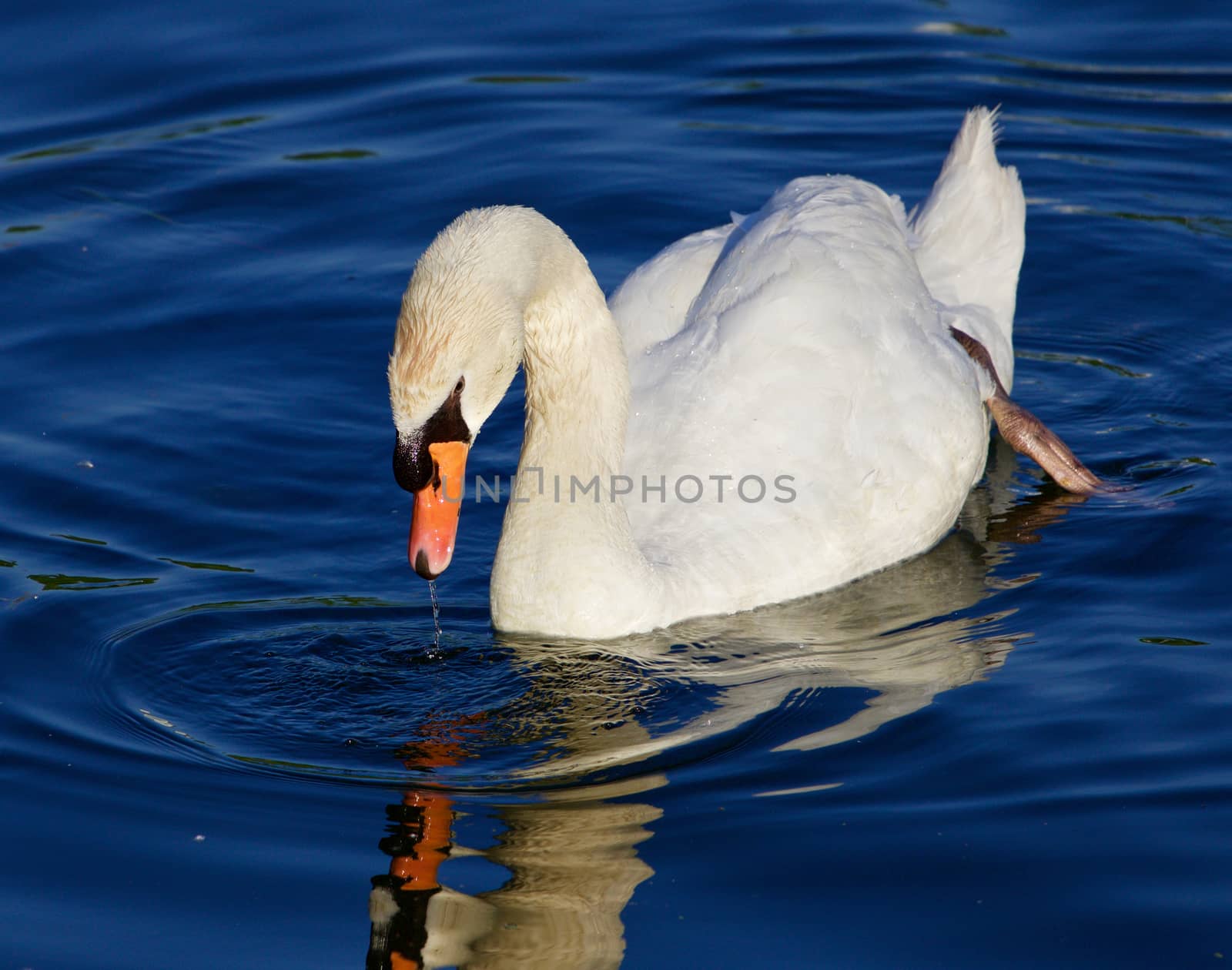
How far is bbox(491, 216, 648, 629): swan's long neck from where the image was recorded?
7.31 m

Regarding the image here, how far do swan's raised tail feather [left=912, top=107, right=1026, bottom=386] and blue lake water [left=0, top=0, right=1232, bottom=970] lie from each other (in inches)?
31.7

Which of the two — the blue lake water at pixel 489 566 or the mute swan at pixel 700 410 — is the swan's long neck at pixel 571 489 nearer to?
the mute swan at pixel 700 410

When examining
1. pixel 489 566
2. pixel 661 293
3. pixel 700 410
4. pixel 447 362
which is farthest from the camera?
pixel 661 293

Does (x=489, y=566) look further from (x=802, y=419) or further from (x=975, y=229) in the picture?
(x=975, y=229)

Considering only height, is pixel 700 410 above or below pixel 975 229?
below

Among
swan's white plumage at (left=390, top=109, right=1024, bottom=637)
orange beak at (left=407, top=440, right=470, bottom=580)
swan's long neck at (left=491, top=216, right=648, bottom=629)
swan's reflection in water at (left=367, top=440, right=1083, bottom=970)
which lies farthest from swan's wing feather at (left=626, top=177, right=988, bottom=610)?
orange beak at (left=407, top=440, right=470, bottom=580)

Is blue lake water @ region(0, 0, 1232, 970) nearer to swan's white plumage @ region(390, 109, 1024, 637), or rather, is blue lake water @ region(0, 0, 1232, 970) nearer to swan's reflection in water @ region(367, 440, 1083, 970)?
swan's reflection in water @ region(367, 440, 1083, 970)

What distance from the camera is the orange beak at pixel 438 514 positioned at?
6.77 metres

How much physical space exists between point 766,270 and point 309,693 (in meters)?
3.00

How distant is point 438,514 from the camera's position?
6.84 meters

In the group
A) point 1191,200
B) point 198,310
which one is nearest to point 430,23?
point 198,310

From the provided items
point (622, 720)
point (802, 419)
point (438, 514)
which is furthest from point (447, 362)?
point (802, 419)

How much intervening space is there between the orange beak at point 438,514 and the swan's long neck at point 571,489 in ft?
1.99

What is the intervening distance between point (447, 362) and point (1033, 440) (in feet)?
12.4
